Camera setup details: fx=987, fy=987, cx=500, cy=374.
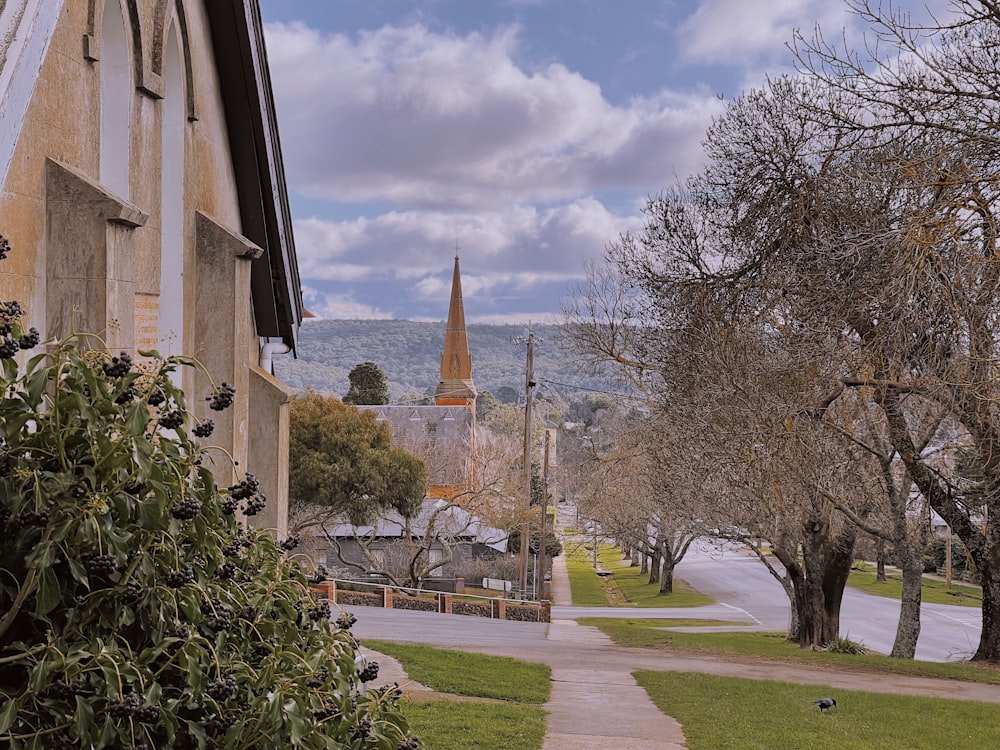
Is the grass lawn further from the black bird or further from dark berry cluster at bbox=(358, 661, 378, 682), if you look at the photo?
dark berry cluster at bbox=(358, 661, 378, 682)

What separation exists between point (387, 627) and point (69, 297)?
52.1 feet

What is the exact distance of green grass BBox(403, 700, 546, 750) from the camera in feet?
28.7

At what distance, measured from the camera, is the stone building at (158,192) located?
389cm

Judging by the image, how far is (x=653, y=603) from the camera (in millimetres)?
41250

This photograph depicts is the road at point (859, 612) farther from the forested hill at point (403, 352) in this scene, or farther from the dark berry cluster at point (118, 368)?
the forested hill at point (403, 352)

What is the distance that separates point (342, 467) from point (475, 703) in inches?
802

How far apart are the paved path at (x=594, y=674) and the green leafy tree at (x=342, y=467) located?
7124 mm

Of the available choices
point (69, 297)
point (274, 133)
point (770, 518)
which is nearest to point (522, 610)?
point (770, 518)

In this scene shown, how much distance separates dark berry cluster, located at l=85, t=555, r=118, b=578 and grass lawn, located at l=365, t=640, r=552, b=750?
487cm

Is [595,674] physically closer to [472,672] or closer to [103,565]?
[472,672]

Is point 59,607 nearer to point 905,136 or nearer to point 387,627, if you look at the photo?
point 905,136

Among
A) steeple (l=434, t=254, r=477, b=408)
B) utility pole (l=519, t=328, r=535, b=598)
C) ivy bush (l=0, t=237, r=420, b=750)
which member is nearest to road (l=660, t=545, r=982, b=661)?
utility pole (l=519, t=328, r=535, b=598)

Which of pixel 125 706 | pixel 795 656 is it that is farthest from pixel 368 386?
pixel 125 706

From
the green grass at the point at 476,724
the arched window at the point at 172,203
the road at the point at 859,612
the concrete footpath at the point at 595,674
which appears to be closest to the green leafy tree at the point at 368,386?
the road at the point at 859,612
